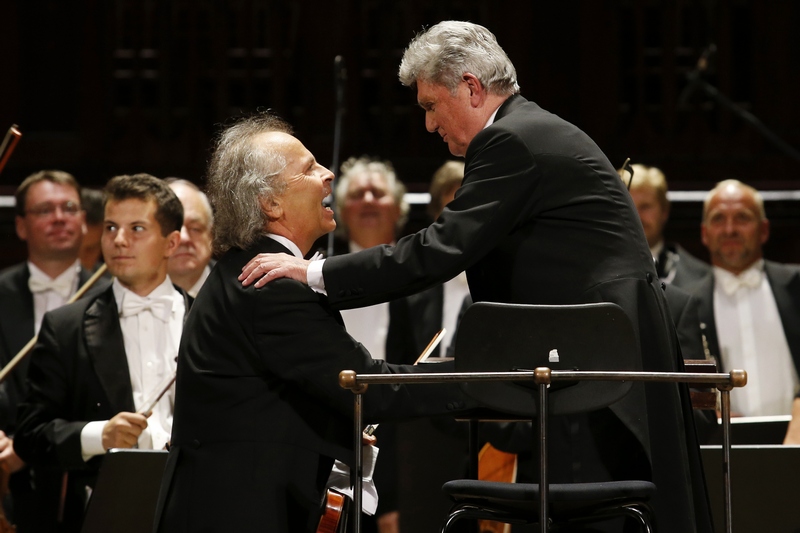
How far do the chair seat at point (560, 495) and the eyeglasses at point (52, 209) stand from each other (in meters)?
3.07

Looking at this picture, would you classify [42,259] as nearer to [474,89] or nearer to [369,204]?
[369,204]

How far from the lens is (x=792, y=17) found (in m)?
6.99

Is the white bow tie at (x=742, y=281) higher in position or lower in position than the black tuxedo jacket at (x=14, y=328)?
higher

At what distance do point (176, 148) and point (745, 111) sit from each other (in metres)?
3.47

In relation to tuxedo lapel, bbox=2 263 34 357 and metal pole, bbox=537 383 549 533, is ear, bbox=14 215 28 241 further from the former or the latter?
metal pole, bbox=537 383 549 533

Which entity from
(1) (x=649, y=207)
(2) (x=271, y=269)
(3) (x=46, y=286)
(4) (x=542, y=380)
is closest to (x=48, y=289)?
(3) (x=46, y=286)

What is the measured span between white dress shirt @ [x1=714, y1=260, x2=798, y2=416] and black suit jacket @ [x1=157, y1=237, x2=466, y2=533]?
Answer: 2.90 m

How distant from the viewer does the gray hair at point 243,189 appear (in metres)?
2.91

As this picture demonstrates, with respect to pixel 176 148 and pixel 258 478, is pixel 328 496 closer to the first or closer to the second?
pixel 258 478

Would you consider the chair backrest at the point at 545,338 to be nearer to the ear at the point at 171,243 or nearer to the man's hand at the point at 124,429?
the man's hand at the point at 124,429

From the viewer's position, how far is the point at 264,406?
2.73 metres

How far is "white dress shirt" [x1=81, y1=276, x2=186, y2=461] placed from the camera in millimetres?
4008

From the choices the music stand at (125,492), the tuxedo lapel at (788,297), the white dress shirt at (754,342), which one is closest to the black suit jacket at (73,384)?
the music stand at (125,492)

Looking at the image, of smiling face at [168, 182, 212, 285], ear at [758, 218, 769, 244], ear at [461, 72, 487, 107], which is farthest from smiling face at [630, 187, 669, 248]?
ear at [461, 72, 487, 107]
